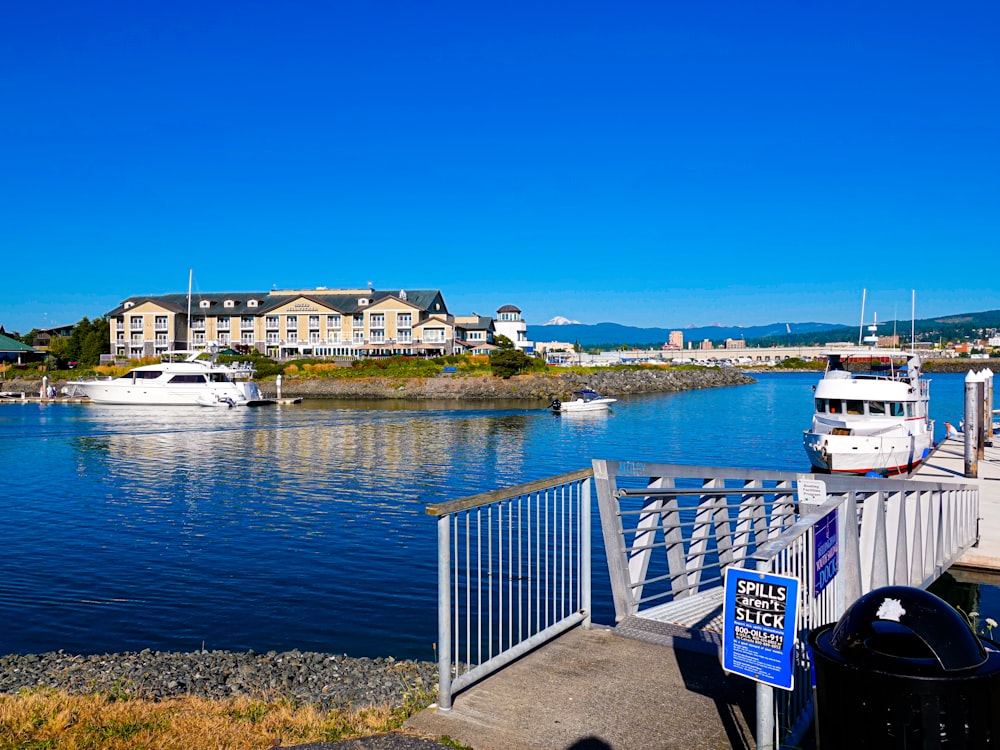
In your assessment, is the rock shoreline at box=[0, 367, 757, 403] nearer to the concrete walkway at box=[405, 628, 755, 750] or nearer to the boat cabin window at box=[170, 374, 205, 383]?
the boat cabin window at box=[170, 374, 205, 383]

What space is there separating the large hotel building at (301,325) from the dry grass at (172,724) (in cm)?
10297

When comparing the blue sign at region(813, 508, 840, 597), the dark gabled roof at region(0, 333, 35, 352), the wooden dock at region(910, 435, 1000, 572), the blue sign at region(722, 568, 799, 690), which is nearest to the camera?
the blue sign at region(722, 568, 799, 690)

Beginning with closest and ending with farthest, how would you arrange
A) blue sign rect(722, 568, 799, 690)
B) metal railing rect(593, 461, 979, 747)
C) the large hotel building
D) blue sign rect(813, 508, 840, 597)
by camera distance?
blue sign rect(722, 568, 799, 690) < metal railing rect(593, 461, 979, 747) < blue sign rect(813, 508, 840, 597) < the large hotel building

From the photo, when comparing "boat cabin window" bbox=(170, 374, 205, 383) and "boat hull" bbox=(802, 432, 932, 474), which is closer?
"boat hull" bbox=(802, 432, 932, 474)

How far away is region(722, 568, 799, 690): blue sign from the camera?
14.5 feet

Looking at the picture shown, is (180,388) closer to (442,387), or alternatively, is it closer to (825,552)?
(442,387)

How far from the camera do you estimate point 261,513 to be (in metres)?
23.7

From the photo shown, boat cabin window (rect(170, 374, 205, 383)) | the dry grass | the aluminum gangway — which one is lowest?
the dry grass

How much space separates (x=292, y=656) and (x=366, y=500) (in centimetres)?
1508

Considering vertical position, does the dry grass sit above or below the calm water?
above

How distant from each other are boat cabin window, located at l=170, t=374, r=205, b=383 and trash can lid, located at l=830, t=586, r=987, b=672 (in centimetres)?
7391

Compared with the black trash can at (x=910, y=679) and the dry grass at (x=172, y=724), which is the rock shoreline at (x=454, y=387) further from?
the black trash can at (x=910, y=679)

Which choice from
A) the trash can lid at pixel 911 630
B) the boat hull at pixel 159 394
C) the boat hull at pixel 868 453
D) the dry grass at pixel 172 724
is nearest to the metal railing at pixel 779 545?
the trash can lid at pixel 911 630

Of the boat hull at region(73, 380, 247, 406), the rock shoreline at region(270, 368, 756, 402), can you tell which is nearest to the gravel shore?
the boat hull at region(73, 380, 247, 406)
